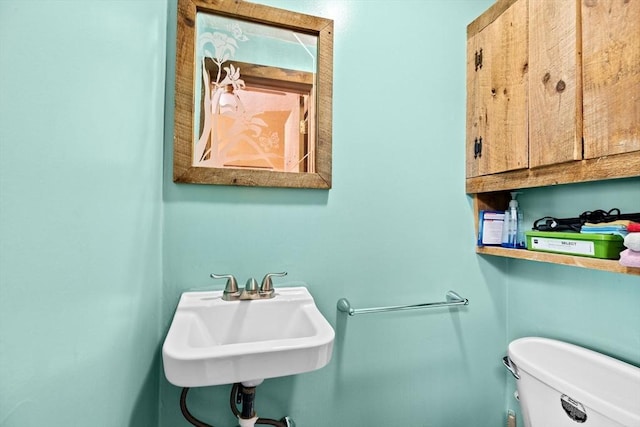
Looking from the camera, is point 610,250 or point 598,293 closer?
point 610,250

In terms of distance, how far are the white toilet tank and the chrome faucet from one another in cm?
94

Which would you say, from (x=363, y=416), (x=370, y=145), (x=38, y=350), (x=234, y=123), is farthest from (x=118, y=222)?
(x=363, y=416)

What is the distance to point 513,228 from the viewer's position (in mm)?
1227

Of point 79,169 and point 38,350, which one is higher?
point 79,169

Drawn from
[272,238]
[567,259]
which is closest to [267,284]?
[272,238]

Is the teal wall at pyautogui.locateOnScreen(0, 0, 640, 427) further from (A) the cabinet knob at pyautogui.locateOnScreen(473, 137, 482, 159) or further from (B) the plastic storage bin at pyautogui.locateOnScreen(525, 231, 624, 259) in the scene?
(B) the plastic storage bin at pyautogui.locateOnScreen(525, 231, 624, 259)

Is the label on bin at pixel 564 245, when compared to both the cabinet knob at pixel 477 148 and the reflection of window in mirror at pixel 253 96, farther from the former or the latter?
the reflection of window in mirror at pixel 253 96

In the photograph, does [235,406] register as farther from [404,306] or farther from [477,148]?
[477,148]

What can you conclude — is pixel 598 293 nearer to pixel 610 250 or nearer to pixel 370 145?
pixel 610 250

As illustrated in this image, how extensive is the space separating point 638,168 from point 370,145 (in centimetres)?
79

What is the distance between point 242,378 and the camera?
0.64 metres

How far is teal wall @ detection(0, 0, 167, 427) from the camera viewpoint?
35 cm

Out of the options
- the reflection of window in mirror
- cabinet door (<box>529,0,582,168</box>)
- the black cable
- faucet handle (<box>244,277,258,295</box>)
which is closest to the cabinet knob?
cabinet door (<box>529,0,582,168</box>)

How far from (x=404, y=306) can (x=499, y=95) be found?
3.13 feet
